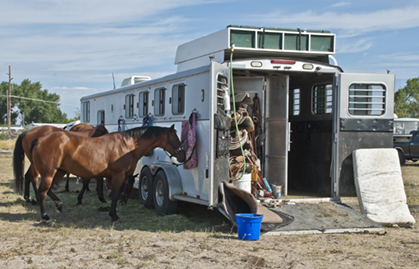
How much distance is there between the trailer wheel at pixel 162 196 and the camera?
8.12 m

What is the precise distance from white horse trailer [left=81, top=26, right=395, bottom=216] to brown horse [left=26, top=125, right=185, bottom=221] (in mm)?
490

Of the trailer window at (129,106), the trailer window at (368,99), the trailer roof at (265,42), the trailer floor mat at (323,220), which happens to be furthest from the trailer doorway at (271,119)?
the trailer window at (129,106)

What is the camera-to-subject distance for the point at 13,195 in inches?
423

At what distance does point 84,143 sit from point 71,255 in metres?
2.55

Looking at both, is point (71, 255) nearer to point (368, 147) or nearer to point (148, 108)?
point (148, 108)

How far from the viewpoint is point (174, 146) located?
786 cm

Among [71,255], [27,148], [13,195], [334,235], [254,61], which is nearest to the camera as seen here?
[71,255]

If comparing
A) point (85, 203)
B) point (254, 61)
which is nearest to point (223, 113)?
point (254, 61)

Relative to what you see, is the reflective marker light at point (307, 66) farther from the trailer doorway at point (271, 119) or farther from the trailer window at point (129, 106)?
the trailer window at point (129, 106)

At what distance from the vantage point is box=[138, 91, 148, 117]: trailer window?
9.66 meters

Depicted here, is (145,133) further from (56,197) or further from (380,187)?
(380,187)

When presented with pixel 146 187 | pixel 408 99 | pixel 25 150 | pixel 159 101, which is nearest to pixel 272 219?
pixel 146 187

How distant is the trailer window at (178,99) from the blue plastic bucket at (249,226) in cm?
256

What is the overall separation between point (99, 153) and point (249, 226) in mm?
3026
